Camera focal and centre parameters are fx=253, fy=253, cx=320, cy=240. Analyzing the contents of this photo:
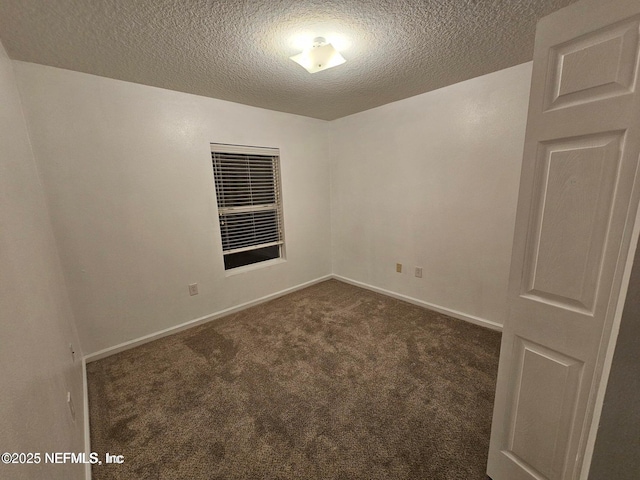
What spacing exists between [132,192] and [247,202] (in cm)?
116

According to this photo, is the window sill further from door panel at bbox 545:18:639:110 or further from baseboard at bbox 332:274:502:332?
door panel at bbox 545:18:639:110

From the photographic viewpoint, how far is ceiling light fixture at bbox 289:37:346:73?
1652 millimetres

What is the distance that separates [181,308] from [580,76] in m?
→ 3.18

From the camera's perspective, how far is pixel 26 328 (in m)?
0.90

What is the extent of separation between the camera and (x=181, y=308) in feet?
8.64

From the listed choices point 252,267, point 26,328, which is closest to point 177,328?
point 252,267

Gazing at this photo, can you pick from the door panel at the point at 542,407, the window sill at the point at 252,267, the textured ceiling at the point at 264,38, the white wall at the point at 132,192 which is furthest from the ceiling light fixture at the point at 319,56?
the window sill at the point at 252,267

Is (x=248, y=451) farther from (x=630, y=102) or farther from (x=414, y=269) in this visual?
(x=414, y=269)

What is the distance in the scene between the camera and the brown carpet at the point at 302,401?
133 cm

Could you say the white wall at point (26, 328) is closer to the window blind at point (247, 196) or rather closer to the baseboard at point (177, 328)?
the baseboard at point (177, 328)

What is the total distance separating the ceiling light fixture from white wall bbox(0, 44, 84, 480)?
5.35ft

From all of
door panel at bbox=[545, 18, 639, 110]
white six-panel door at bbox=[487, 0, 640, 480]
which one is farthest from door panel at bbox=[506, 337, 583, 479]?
door panel at bbox=[545, 18, 639, 110]

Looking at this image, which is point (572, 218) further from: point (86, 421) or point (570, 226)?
point (86, 421)

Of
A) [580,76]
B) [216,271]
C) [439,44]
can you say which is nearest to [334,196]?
[216,271]
